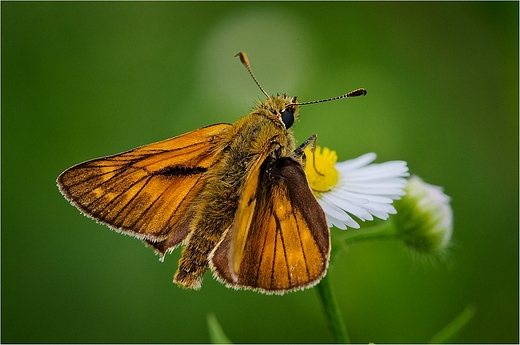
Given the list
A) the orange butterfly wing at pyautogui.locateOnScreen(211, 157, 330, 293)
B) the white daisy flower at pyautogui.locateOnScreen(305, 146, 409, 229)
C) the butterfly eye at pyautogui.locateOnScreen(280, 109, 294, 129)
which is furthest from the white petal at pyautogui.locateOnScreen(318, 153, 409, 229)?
the butterfly eye at pyautogui.locateOnScreen(280, 109, 294, 129)

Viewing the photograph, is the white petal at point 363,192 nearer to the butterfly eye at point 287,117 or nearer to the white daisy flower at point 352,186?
the white daisy flower at point 352,186

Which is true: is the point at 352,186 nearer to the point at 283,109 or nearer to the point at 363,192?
the point at 363,192

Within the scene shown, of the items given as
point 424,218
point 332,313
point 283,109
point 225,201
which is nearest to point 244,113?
point 424,218

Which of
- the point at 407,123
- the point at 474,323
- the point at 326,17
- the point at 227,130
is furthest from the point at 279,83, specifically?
the point at 227,130

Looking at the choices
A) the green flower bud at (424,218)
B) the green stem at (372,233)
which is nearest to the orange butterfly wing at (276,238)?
the green stem at (372,233)

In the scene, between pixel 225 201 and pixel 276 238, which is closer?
pixel 276 238

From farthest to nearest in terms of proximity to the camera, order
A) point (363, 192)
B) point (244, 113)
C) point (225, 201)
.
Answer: point (244, 113) → point (363, 192) → point (225, 201)
